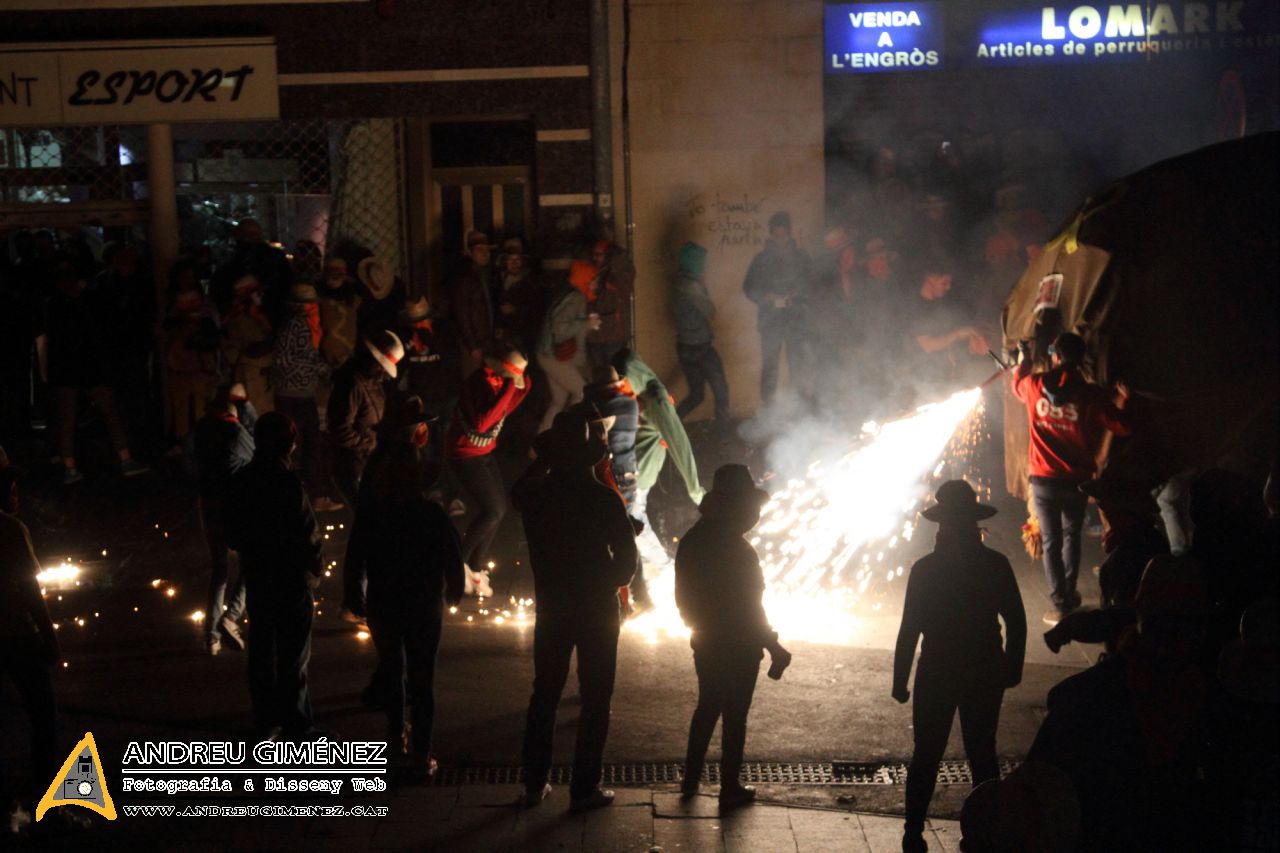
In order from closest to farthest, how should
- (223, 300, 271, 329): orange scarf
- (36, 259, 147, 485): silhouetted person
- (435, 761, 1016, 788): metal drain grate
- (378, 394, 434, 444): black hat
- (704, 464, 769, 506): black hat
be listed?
(704, 464, 769, 506): black hat < (435, 761, 1016, 788): metal drain grate < (378, 394, 434, 444): black hat < (223, 300, 271, 329): orange scarf < (36, 259, 147, 485): silhouetted person

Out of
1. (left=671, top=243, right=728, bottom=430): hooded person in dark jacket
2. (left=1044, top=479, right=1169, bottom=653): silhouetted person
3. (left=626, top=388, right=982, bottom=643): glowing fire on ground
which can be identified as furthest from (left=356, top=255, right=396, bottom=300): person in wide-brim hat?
Result: (left=1044, top=479, right=1169, bottom=653): silhouetted person

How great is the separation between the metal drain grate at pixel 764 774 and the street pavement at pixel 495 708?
0.08 m

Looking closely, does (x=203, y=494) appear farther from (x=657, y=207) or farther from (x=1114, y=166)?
(x=1114, y=166)

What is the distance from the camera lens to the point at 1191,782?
4.12 meters

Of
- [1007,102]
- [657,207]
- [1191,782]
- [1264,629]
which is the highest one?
[1007,102]

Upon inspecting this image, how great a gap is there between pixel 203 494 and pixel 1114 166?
1085 centimetres

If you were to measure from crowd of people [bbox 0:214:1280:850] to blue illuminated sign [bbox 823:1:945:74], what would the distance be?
204 centimetres

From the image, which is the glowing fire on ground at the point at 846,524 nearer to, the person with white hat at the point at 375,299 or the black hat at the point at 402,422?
the black hat at the point at 402,422

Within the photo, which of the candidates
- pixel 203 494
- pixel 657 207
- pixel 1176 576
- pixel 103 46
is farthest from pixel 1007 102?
pixel 1176 576

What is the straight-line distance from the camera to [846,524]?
1086cm

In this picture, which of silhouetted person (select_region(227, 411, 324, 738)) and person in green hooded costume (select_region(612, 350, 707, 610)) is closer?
silhouetted person (select_region(227, 411, 324, 738))

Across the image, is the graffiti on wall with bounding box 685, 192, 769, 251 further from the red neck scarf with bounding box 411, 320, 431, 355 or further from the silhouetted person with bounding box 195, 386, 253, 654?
the silhouetted person with bounding box 195, 386, 253, 654

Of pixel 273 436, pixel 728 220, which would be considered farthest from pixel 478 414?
pixel 728 220

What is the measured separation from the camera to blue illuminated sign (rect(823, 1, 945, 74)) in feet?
48.9
